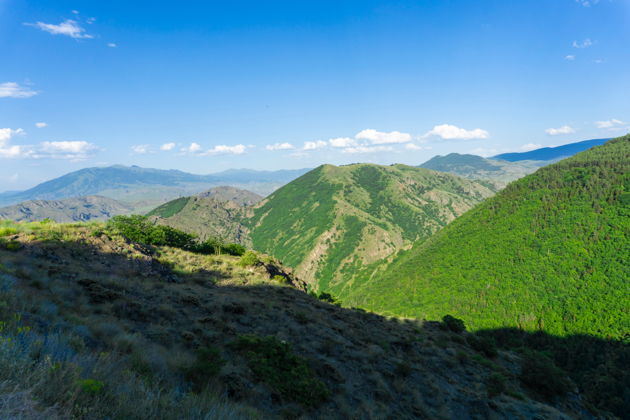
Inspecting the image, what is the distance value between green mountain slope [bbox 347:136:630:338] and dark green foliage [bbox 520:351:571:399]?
101842 mm

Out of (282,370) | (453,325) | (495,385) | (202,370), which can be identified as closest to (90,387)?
(202,370)

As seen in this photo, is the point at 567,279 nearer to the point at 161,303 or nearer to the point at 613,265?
the point at 613,265

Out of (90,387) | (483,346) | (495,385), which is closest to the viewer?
(90,387)

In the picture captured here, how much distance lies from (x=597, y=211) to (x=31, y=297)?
185 metres

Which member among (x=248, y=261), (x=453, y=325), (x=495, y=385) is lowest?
(x=453, y=325)

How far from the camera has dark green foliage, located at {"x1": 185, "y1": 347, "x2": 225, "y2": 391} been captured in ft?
30.1

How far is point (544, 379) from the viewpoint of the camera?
82.0ft

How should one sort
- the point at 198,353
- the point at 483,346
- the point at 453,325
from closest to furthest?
the point at 198,353 < the point at 483,346 < the point at 453,325

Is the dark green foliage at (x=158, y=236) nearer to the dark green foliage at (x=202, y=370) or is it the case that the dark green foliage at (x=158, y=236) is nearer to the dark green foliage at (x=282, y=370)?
the dark green foliage at (x=282, y=370)

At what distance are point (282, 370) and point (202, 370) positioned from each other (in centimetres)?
390

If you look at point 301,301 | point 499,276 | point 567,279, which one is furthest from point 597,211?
point 301,301

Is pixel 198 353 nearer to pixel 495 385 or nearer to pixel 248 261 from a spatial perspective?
pixel 495 385

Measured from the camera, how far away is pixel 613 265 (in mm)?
111625

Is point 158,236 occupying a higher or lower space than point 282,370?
higher
